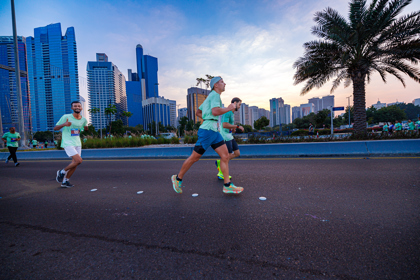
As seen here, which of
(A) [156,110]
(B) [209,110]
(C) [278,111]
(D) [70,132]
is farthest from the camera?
(C) [278,111]

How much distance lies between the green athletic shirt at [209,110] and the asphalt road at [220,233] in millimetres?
1243

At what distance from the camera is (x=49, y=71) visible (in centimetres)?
6619

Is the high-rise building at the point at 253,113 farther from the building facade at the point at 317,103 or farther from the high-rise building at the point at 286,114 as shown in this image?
the building facade at the point at 317,103

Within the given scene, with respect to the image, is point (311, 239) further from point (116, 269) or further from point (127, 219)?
point (127, 219)

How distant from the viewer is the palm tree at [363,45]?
11.6 metres

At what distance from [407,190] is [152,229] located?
4.16 metres

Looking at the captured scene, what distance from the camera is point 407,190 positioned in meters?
3.56

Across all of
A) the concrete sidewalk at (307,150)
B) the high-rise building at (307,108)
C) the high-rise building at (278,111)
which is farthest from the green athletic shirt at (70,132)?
the high-rise building at (307,108)

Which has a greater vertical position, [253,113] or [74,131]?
[253,113]

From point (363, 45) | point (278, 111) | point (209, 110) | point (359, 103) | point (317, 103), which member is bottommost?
point (209, 110)

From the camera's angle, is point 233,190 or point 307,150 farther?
point 307,150

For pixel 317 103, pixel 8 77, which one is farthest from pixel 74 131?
pixel 317 103

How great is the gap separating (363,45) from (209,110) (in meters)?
13.9

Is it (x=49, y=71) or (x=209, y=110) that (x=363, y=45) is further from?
(x=49, y=71)
